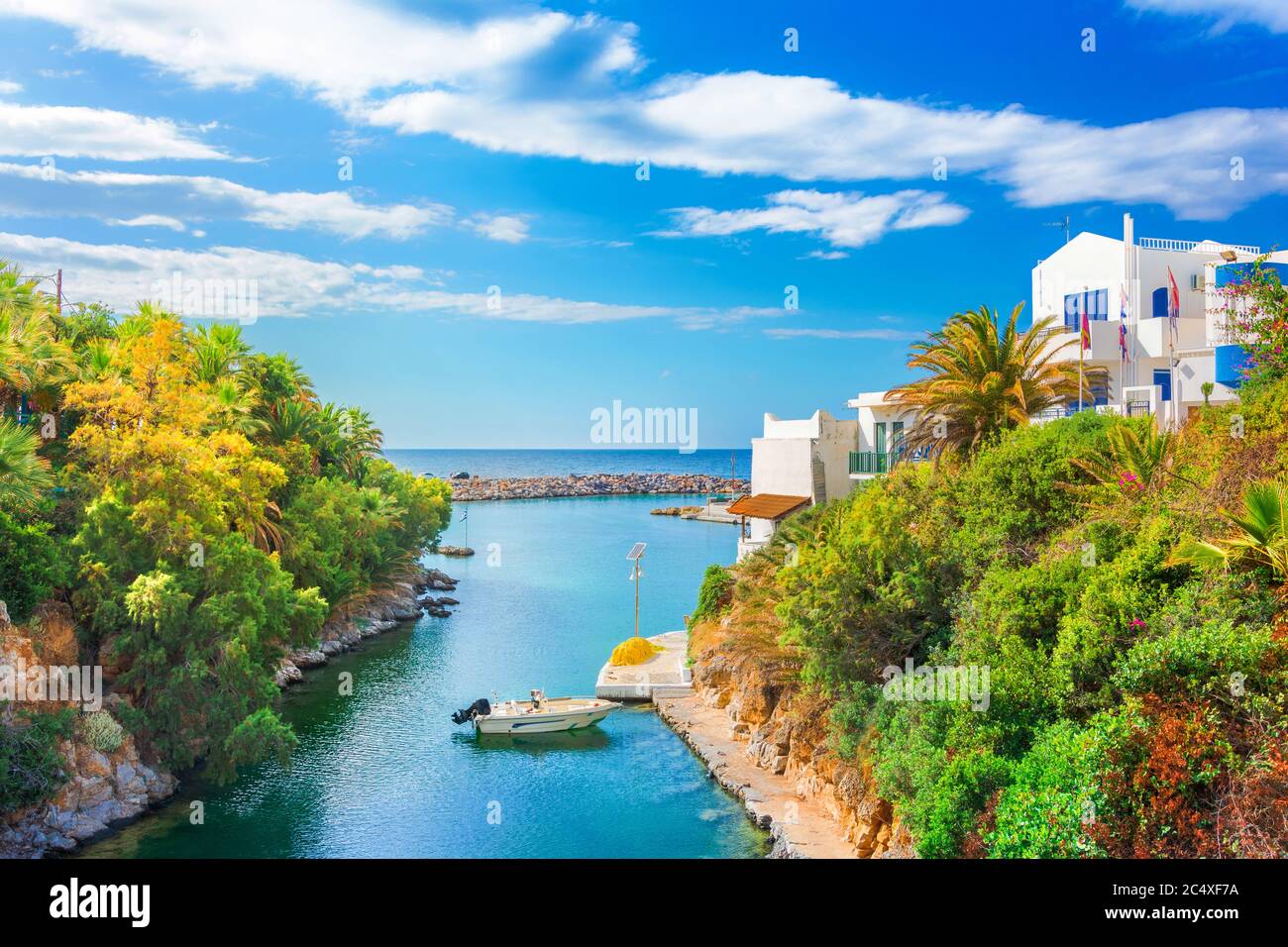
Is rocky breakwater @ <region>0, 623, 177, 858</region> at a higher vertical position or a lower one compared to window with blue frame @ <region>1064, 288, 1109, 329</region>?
lower

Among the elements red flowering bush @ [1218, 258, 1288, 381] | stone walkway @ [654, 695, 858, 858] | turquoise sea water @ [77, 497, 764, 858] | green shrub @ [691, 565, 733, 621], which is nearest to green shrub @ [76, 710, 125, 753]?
turquoise sea water @ [77, 497, 764, 858]

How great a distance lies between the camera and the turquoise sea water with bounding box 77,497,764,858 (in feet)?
74.7

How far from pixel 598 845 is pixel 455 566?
56.1 metres

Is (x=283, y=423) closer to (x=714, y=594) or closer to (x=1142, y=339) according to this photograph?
(x=714, y=594)

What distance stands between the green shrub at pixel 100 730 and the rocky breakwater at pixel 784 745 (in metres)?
15.6

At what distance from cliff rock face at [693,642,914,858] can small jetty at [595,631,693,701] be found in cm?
104

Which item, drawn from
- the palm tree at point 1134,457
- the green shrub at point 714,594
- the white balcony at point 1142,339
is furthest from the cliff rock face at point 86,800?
the white balcony at point 1142,339

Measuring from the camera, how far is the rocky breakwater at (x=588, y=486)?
154 m

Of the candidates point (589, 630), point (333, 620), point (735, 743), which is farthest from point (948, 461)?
point (333, 620)

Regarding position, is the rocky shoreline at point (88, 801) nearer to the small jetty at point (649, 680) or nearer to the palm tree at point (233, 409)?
the palm tree at point (233, 409)

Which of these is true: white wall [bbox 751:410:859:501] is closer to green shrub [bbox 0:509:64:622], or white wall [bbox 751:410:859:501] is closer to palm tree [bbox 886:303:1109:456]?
palm tree [bbox 886:303:1109:456]

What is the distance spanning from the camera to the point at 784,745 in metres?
26.5
